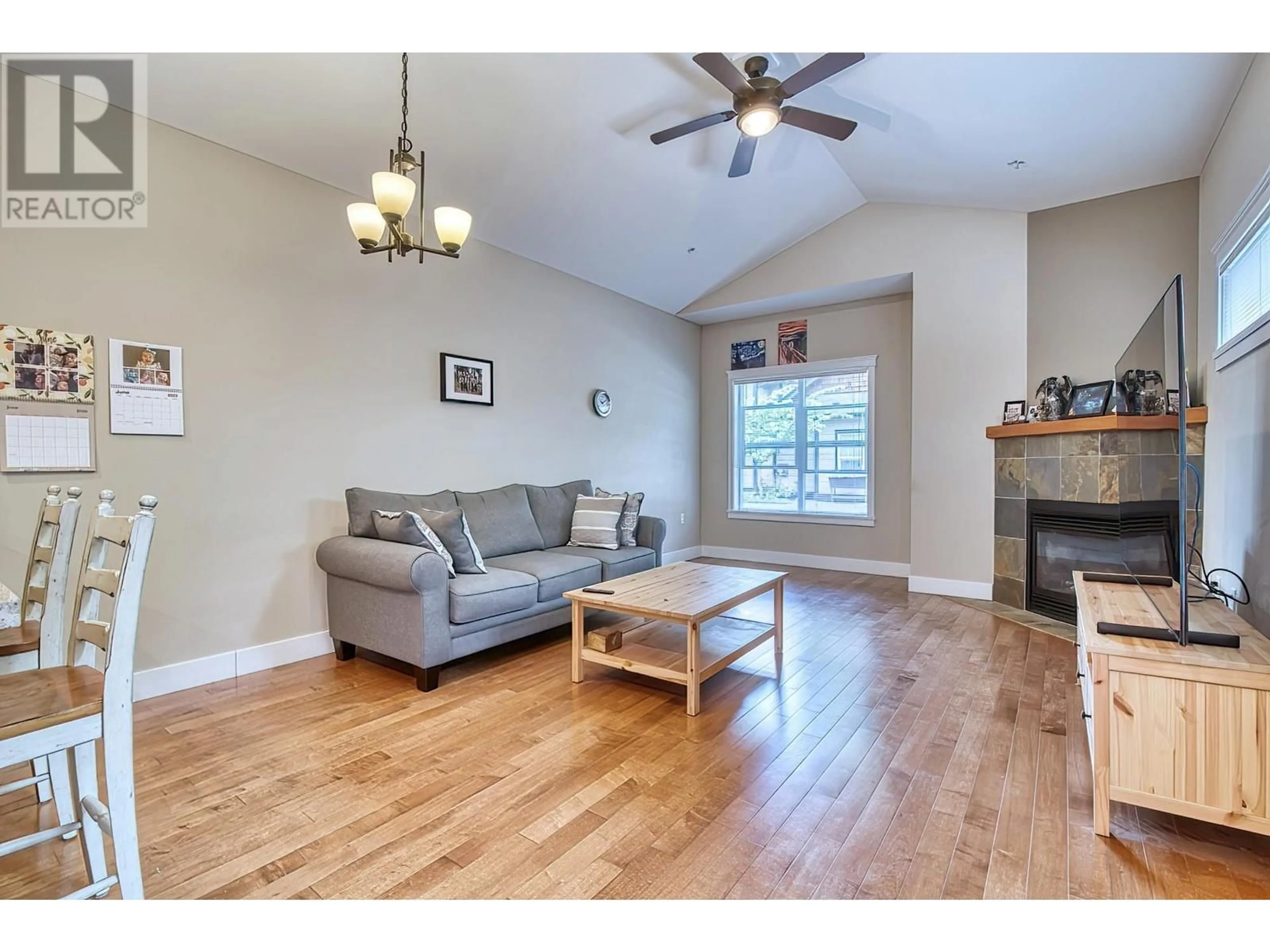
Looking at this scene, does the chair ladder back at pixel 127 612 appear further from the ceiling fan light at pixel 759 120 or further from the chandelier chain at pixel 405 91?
the ceiling fan light at pixel 759 120

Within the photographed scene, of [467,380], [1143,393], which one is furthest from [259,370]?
[1143,393]

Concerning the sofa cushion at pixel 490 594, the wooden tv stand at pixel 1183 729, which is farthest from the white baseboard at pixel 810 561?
the wooden tv stand at pixel 1183 729

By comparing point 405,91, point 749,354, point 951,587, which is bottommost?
point 951,587

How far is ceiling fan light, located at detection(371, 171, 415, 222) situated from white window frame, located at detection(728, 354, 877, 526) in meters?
4.78

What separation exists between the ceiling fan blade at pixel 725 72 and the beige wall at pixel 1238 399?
6.62 ft

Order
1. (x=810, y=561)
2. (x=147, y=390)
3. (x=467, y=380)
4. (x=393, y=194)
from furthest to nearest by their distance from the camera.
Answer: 1. (x=810, y=561)
2. (x=467, y=380)
3. (x=147, y=390)
4. (x=393, y=194)

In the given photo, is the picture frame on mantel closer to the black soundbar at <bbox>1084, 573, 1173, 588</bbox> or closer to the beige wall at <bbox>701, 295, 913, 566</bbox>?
the beige wall at <bbox>701, 295, 913, 566</bbox>

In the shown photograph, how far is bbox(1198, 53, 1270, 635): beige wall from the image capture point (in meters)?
2.33

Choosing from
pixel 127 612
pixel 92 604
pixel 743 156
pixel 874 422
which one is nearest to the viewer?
pixel 127 612

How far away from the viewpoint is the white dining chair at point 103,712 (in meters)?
1.24

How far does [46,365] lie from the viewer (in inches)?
99.3

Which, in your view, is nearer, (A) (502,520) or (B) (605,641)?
(B) (605,641)

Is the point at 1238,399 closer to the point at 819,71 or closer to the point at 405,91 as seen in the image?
the point at 819,71

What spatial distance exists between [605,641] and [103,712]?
1965mm
